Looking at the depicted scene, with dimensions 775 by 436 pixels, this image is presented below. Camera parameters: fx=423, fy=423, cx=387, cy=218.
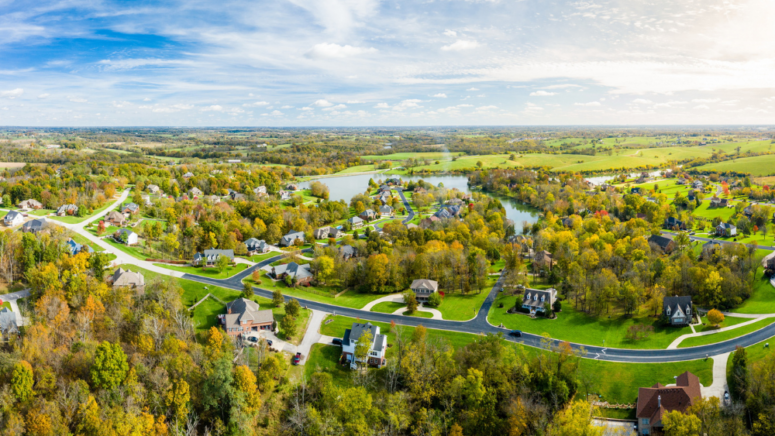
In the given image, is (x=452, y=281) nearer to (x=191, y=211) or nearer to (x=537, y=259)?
(x=537, y=259)

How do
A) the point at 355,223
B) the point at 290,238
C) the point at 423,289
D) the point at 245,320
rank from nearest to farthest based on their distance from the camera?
the point at 245,320
the point at 423,289
the point at 290,238
the point at 355,223

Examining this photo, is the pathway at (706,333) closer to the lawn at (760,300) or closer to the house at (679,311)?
the lawn at (760,300)

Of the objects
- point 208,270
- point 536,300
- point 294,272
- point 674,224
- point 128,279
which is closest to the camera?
point 536,300

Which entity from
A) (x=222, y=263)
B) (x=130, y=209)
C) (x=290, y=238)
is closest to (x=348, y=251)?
(x=290, y=238)

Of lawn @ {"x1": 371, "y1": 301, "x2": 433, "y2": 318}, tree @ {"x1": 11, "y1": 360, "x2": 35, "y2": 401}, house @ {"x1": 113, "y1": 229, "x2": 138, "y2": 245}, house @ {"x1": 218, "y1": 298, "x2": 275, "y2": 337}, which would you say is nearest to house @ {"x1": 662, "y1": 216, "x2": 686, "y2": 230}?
lawn @ {"x1": 371, "y1": 301, "x2": 433, "y2": 318}

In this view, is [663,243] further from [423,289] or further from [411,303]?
[411,303]

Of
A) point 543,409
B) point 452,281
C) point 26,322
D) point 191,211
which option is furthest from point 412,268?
point 191,211
